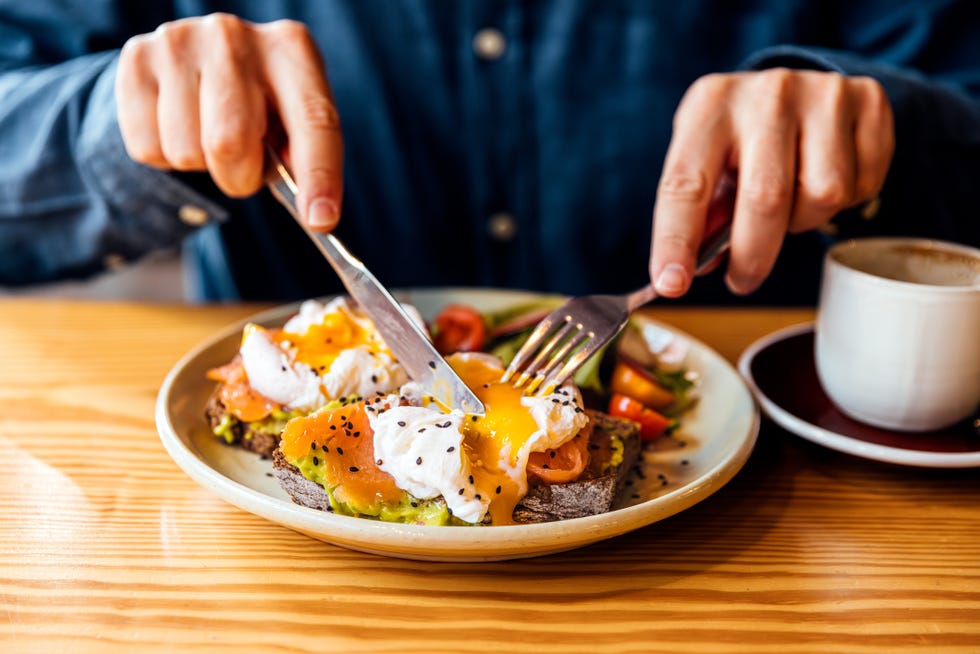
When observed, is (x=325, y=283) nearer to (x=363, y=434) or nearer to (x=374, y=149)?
(x=374, y=149)

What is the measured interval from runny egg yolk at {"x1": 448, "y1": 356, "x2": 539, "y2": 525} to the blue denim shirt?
3.83 ft

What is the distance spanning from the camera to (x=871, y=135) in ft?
5.15

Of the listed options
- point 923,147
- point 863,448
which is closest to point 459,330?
point 863,448

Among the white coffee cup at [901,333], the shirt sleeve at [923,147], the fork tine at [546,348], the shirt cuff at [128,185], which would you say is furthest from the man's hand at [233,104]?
the shirt sleeve at [923,147]

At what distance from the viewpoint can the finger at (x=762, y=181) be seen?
1.41m

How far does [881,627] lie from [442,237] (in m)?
1.80

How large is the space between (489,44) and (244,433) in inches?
55.1

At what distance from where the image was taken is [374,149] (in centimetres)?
242

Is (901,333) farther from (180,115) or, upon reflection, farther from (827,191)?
(180,115)

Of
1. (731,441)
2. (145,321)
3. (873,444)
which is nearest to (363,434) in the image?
(731,441)

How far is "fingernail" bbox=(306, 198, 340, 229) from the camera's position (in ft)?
4.54

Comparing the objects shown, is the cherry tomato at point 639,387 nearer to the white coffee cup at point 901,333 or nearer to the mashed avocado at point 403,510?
the white coffee cup at point 901,333

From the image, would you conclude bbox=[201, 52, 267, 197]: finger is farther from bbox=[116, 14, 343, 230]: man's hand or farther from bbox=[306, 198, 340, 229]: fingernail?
bbox=[306, 198, 340, 229]: fingernail

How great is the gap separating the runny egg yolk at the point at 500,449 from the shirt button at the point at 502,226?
4.28ft
